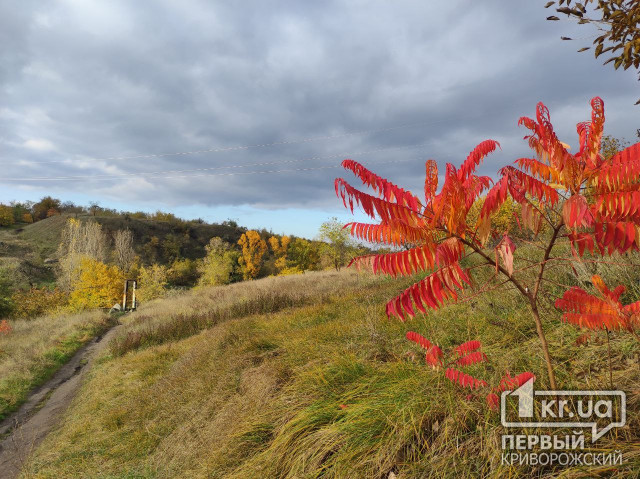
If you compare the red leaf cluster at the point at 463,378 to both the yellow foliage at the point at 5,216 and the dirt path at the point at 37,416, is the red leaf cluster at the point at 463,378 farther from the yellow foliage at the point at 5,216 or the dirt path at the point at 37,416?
the yellow foliage at the point at 5,216

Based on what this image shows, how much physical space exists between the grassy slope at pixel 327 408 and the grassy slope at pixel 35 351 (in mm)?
4994

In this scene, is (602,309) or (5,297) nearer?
(602,309)

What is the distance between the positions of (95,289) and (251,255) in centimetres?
3390

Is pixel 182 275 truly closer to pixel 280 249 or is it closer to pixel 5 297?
pixel 280 249

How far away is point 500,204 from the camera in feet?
6.09

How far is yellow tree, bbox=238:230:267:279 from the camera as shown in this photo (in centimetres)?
6384

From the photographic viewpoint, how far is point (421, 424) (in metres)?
2.48

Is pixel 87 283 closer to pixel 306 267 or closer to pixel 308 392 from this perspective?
pixel 308 392

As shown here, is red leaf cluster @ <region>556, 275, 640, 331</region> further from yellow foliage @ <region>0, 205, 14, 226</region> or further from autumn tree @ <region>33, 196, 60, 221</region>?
autumn tree @ <region>33, 196, 60, 221</region>

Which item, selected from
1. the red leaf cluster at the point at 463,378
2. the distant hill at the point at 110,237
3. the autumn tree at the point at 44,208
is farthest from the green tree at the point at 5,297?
the autumn tree at the point at 44,208

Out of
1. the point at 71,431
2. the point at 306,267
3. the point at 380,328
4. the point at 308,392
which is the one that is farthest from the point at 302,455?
the point at 306,267

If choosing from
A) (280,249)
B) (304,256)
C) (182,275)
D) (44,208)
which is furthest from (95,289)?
(44,208)

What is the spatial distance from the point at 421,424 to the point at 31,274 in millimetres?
72399

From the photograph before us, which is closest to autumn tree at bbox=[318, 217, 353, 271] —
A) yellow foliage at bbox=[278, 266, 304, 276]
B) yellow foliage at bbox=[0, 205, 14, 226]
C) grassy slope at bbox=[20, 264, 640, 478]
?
yellow foliage at bbox=[278, 266, 304, 276]
